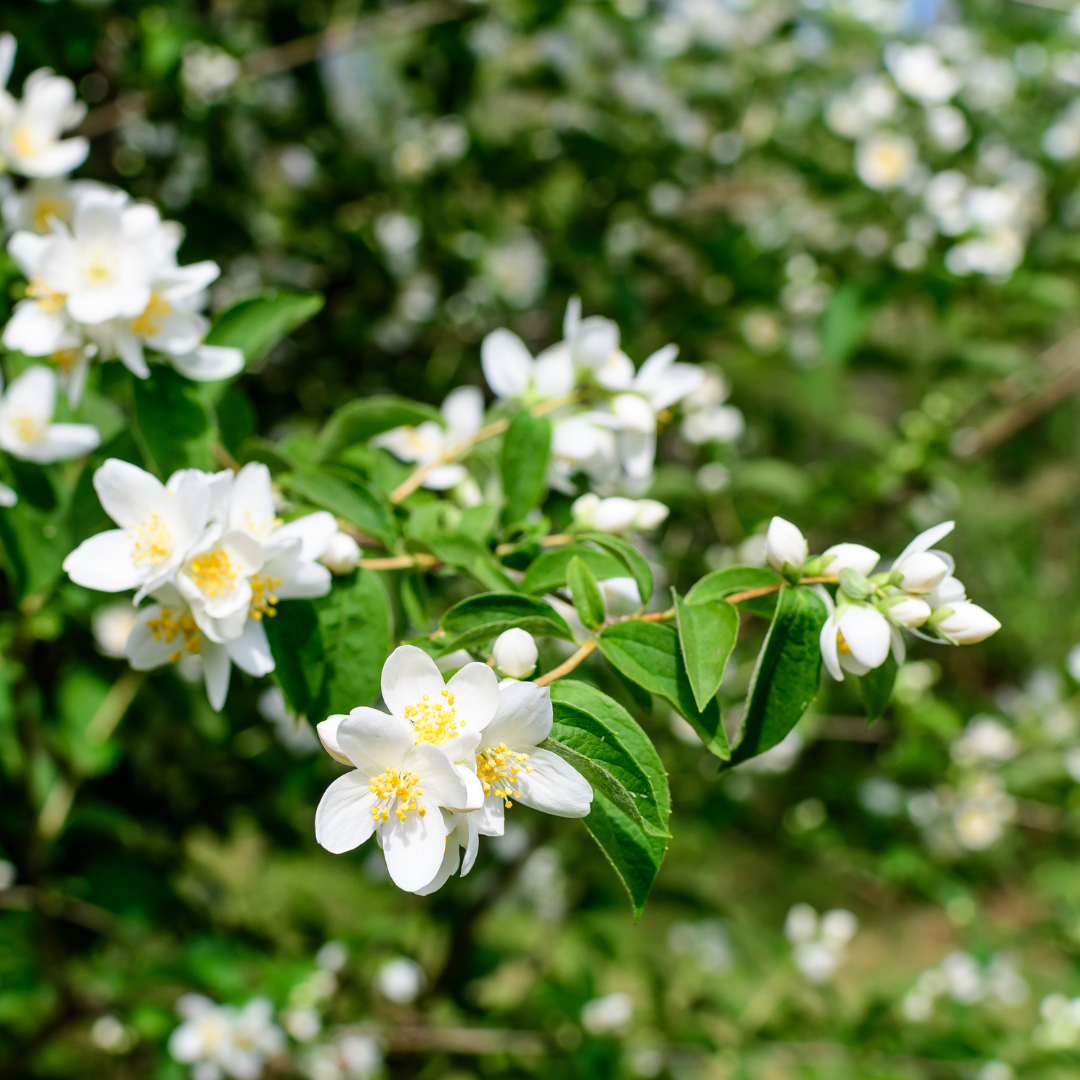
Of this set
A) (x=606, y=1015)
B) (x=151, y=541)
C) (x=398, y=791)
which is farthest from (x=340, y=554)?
(x=606, y=1015)

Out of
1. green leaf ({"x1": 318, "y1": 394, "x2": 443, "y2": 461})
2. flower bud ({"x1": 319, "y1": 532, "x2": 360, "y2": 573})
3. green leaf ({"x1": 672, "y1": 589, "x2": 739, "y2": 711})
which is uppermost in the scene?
green leaf ({"x1": 672, "y1": 589, "x2": 739, "y2": 711})

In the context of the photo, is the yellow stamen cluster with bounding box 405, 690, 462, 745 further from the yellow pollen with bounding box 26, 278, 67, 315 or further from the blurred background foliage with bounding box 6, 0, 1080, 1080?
the blurred background foliage with bounding box 6, 0, 1080, 1080

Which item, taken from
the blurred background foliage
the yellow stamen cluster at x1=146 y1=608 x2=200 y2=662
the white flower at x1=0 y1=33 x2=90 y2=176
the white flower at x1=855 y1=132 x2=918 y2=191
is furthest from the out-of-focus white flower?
the white flower at x1=855 y1=132 x2=918 y2=191

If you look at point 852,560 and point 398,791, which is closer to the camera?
point 398,791

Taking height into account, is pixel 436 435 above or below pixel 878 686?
below

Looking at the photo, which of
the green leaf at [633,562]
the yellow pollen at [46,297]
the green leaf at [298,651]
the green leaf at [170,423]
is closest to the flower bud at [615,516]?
the green leaf at [633,562]

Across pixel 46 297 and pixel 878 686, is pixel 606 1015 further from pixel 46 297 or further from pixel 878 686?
pixel 46 297
